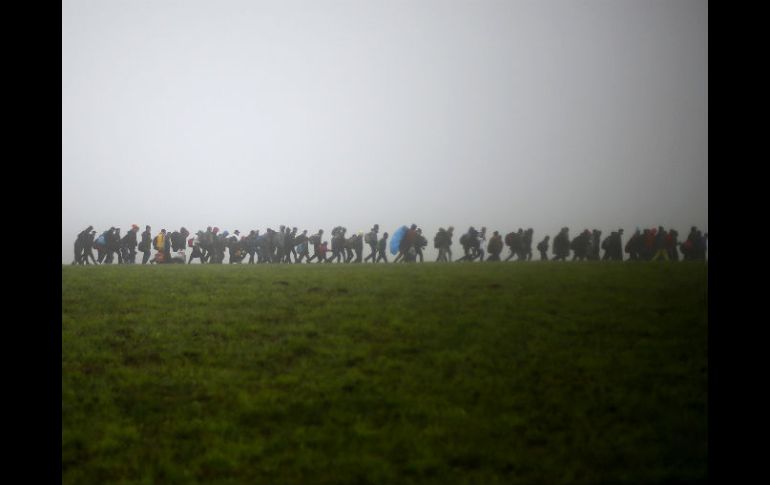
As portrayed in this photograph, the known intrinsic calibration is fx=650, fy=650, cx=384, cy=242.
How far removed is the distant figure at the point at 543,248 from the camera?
13.0 meters

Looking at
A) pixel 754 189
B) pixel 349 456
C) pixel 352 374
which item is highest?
pixel 754 189

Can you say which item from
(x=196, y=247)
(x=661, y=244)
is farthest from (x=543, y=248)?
(x=196, y=247)

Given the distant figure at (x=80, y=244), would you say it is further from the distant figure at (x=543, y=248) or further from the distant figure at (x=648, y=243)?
the distant figure at (x=648, y=243)

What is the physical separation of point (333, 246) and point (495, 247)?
337cm

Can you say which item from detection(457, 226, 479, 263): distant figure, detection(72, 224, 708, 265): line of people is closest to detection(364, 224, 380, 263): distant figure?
detection(72, 224, 708, 265): line of people

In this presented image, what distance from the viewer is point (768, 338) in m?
9.26

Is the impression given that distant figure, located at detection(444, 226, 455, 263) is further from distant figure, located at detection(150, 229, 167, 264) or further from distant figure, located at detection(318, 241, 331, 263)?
distant figure, located at detection(150, 229, 167, 264)

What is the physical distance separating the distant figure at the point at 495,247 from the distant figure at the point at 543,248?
771 mm

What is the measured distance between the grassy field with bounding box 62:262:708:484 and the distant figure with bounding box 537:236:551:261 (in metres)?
0.90

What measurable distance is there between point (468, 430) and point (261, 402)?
2.90 meters

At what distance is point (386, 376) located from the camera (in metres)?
9.63

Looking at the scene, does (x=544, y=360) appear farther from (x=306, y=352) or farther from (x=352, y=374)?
(x=306, y=352)

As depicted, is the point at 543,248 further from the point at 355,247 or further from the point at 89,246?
the point at 89,246
